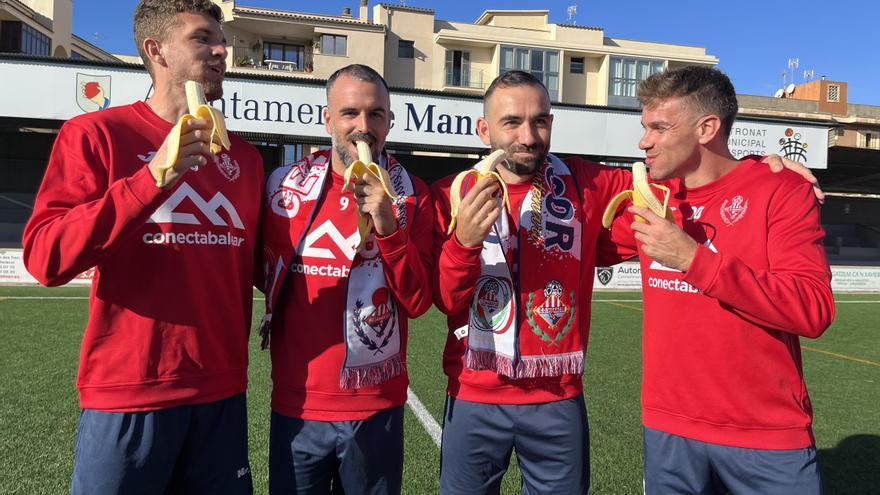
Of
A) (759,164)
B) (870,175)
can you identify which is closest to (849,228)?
(870,175)

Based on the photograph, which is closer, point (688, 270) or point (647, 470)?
point (688, 270)

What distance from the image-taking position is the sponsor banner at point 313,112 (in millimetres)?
15492

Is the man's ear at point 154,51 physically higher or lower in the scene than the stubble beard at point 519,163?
higher

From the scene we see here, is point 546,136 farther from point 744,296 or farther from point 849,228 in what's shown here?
point 849,228

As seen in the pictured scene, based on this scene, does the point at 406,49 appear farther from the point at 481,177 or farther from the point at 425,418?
the point at 481,177

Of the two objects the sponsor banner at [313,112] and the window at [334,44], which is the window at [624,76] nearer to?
the window at [334,44]

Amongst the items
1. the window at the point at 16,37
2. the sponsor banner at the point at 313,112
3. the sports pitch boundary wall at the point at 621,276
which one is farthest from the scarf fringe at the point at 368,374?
the window at the point at 16,37

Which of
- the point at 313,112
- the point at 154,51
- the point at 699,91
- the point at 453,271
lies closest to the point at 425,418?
the point at 453,271

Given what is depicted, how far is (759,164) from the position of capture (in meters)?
2.39

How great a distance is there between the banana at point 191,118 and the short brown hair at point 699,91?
5.44 ft

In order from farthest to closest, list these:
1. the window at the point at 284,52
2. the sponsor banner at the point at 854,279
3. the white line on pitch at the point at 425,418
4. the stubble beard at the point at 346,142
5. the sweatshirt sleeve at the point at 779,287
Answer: the window at the point at 284,52, the sponsor banner at the point at 854,279, the white line on pitch at the point at 425,418, the stubble beard at the point at 346,142, the sweatshirt sleeve at the point at 779,287

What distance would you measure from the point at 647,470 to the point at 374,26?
39.8m

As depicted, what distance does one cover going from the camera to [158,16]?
2229 mm

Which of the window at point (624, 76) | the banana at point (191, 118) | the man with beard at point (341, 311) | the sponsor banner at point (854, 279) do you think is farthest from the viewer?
the window at point (624, 76)
